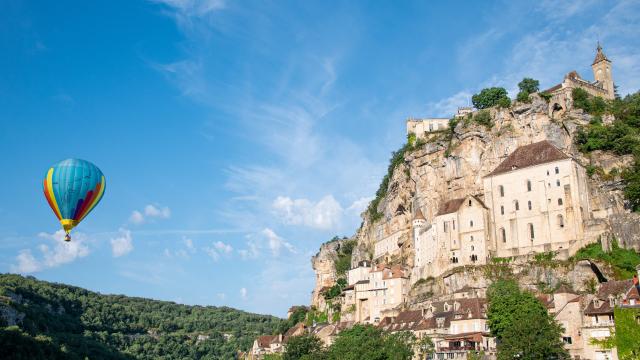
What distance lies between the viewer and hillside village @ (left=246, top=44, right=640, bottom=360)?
218 feet

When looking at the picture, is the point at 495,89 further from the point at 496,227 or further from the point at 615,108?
the point at 496,227

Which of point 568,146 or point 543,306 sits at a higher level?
point 568,146

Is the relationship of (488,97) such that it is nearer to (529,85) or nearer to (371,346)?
(529,85)

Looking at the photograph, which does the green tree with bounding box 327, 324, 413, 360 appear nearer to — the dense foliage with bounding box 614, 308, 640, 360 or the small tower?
the small tower

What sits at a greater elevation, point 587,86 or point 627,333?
point 587,86

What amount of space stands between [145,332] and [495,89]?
11808 cm

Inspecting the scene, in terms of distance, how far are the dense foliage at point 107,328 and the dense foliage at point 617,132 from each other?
75.6 metres

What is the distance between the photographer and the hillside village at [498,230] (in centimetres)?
6650

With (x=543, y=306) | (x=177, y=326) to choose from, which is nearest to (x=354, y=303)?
(x=543, y=306)

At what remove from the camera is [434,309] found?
76125mm

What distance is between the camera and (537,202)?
75500 millimetres

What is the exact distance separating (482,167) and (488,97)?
1725 centimetres

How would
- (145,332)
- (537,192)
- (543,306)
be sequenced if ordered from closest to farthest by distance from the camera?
(543,306) → (537,192) → (145,332)

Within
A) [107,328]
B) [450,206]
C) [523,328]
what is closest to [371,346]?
[523,328]
